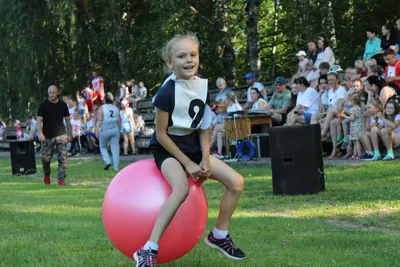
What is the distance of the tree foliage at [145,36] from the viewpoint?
22078 millimetres

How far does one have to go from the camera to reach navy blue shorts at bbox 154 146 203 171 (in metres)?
Result: 5.78

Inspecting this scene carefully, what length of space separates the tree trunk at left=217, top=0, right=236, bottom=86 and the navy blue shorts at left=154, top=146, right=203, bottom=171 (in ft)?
67.2

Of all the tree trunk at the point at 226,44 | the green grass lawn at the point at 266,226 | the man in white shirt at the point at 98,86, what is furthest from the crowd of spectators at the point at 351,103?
the man in white shirt at the point at 98,86

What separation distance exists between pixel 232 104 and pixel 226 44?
308 inches

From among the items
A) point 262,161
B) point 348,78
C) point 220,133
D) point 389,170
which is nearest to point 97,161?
point 220,133

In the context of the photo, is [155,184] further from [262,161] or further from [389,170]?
[262,161]

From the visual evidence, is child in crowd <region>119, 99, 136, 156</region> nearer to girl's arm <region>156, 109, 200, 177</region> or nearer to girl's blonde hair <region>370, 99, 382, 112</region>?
girl's blonde hair <region>370, 99, 382, 112</region>

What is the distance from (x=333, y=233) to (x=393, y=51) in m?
8.99

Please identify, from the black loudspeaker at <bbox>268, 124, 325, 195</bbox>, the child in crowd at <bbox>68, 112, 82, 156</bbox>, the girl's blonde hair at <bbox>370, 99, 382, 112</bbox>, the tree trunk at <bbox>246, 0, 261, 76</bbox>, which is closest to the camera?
the black loudspeaker at <bbox>268, 124, 325, 195</bbox>

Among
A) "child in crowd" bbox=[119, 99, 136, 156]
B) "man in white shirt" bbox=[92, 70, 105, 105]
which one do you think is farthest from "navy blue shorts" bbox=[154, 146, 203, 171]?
"man in white shirt" bbox=[92, 70, 105, 105]

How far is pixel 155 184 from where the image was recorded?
18.5 feet

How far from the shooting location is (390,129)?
13641mm

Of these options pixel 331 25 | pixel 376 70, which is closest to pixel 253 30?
pixel 331 25

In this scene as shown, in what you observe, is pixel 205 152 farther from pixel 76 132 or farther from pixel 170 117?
pixel 76 132
